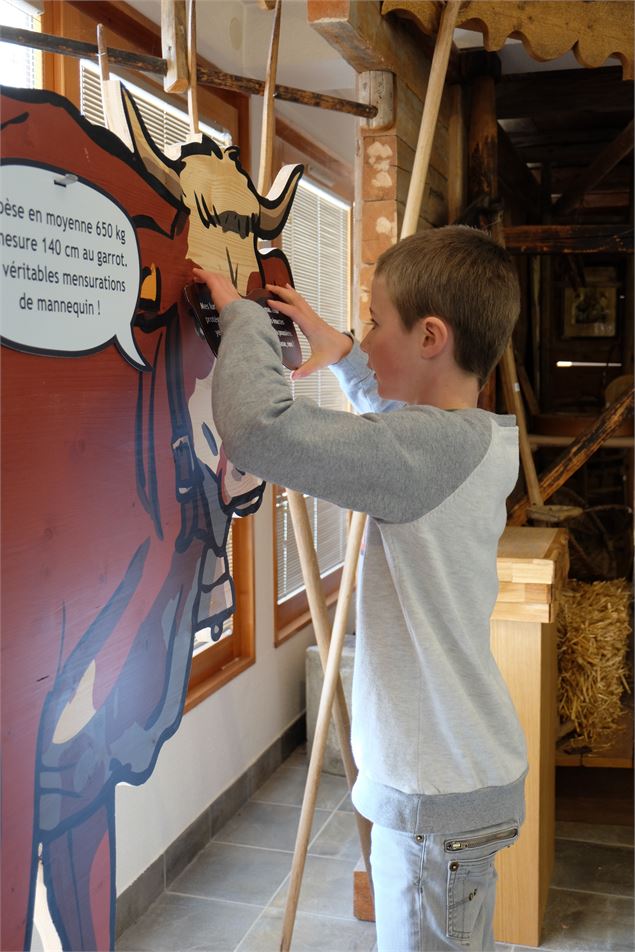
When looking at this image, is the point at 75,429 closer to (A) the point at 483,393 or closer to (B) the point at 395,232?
(B) the point at 395,232

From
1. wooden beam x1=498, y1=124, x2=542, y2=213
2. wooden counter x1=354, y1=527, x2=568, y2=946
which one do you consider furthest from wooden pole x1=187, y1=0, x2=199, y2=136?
wooden beam x1=498, y1=124, x2=542, y2=213

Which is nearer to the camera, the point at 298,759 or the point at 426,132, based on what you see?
the point at 426,132

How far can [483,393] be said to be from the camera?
3596mm

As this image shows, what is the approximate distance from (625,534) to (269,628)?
2.60 meters

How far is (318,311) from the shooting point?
4641 millimetres

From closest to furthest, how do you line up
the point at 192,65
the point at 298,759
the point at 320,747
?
the point at 192,65, the point at 320,747, the point at 298,759

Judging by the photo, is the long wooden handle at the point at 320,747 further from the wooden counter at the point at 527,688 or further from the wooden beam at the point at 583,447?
the wooden beam at the point at 583,447

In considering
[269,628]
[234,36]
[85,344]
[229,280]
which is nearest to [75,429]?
[85,344]

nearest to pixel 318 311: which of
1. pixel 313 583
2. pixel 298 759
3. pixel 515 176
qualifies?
pixel 515 176

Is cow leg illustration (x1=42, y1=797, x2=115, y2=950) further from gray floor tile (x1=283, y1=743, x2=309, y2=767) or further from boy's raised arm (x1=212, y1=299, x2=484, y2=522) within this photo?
gray floor tile (x1=283, y1=743, x2=309, y2=767)

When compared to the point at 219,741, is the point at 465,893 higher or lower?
higher

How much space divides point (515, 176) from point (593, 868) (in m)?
3.32

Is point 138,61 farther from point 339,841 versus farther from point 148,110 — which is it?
point 339,841

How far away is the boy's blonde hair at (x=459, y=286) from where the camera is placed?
145cm
